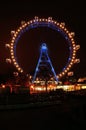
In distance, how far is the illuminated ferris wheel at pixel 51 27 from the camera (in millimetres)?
41156

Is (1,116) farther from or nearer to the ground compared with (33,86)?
nearer to the ground

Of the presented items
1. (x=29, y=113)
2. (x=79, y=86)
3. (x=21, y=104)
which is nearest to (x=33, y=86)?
(x=79, y=86)

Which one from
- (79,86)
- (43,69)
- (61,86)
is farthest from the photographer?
(79,86)

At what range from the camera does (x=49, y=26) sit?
144ft

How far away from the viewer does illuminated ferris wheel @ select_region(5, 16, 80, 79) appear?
4116 centimetres

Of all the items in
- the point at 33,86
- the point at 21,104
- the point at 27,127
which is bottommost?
the point at 27,127

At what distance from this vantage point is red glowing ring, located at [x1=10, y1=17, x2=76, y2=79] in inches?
1622

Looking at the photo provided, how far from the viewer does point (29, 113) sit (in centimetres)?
2498

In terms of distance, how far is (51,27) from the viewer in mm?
44031

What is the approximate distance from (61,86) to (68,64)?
5.98 meters

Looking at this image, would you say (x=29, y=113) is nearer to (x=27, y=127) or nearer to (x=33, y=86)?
(x=27, y=127)

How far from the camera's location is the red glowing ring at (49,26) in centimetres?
4119

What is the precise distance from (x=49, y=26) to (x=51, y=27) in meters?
0.30

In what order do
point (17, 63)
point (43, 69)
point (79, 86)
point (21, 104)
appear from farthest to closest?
point (79, 86)
point (43, 69)
point (17, 63)
point (21, 104)
